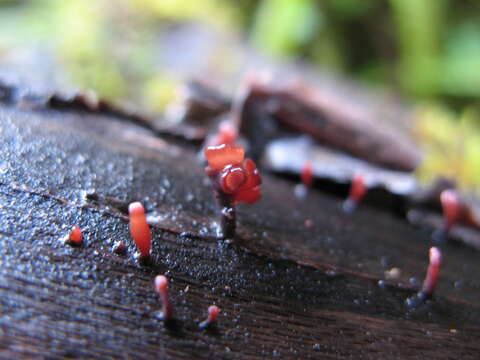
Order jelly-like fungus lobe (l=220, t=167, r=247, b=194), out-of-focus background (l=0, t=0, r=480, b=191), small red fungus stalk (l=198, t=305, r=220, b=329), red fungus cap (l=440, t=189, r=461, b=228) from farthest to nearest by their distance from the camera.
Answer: out-of-focus background (l=0, t=0, r=480, b=191) → red fungus cap (l=440, t=189, r=461, b=228) → jelly-like fungus lobe (l=220, t=167, r=247, b=194) → small red fungus stalk (l=198, t=305, r=220, b=329)

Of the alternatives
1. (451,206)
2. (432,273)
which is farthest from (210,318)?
(451,206)

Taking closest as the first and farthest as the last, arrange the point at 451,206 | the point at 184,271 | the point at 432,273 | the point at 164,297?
1. the point at 164,297
2. the point at 184,271
3. the point at 432,273
4. the point at 451,206

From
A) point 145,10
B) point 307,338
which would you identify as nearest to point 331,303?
point 307,338

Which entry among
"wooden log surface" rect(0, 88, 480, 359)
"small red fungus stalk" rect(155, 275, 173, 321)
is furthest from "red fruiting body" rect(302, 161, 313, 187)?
"small red fungus stalk" rect(155, 275, 173, 321)

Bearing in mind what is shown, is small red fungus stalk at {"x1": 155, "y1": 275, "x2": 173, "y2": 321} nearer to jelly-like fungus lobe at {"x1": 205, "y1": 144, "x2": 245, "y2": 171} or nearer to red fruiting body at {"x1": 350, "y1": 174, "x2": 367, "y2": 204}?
jelly-like fungus lobe at {"x1": 205, "y1": 144, "x2": 245, "y2": 171}

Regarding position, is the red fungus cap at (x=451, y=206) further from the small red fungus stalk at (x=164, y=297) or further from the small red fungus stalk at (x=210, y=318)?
the small red fungus stalk at (x=164, y=297)

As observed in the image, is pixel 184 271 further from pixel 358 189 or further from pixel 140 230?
pixel 358 189
